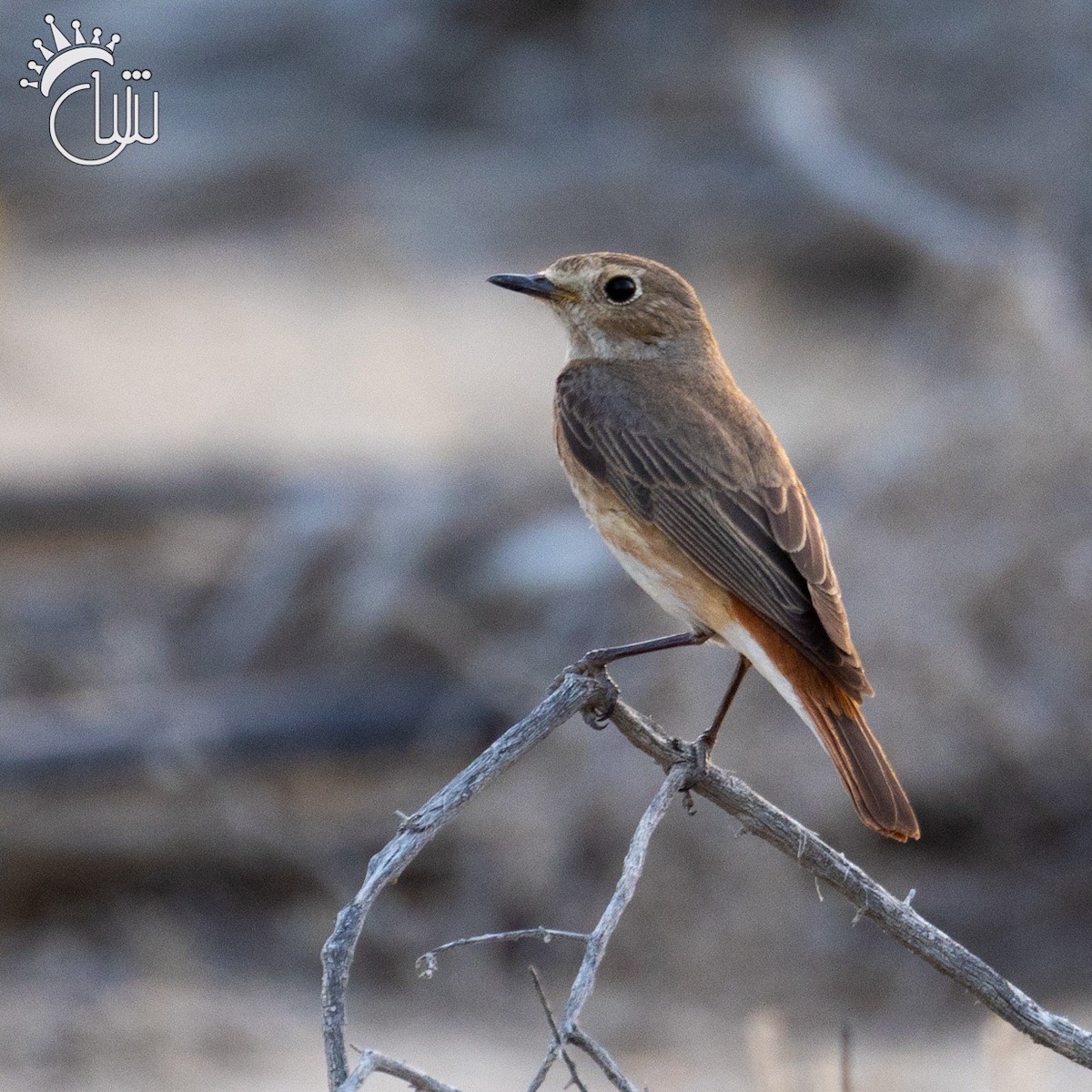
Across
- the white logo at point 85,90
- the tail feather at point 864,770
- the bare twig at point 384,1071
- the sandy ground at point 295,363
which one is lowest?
the bare twig at point 384,1071

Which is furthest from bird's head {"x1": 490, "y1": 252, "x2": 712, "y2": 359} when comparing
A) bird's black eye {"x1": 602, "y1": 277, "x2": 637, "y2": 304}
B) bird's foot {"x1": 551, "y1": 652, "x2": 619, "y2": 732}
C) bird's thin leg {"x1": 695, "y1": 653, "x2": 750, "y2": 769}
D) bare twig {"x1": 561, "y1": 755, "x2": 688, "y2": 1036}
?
bare twig {"x1": 561, "y1": 755, "x2": 688, "y2": 1036}

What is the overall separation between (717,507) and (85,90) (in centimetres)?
1044

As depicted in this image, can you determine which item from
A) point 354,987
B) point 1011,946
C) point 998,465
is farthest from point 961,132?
point 354,987

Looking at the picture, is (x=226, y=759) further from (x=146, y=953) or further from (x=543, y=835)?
(x=543, y=835)

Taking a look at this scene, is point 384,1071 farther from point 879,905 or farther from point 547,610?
point 547,610

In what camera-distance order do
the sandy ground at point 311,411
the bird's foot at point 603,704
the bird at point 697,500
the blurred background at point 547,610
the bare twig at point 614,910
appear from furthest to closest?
the blurred background at point 547,610
the sandy ground at point 311,411
the bird at point 697,500
the bird's foot at point 603,704
the bare twig at point 614,910

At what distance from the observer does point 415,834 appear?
3152 millimetres

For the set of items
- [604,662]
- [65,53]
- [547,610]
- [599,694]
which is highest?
[65,53]

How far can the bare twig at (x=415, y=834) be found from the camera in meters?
2.75

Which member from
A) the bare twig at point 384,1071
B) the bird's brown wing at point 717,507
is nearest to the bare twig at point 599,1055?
the bare twig at point 384,1071

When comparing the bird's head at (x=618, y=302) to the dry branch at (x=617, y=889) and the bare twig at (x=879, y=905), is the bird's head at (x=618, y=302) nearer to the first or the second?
the dry branch at (x=617, y=889)

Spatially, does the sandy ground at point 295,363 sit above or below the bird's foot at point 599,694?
above

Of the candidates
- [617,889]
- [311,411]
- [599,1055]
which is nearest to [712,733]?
[617,889]

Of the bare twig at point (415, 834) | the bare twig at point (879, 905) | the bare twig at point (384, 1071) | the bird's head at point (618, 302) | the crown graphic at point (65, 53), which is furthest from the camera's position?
the crown graphic at point (65, 53)
